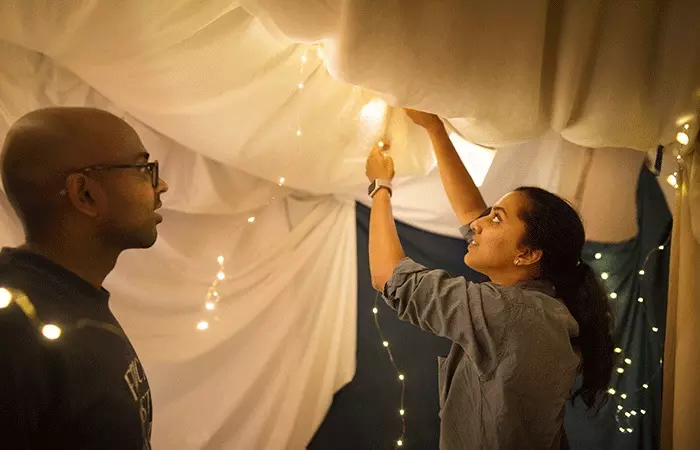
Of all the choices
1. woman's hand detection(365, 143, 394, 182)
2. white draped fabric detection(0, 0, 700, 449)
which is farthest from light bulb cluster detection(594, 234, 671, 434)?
woman's hand detection(365, 143, 394, 182)

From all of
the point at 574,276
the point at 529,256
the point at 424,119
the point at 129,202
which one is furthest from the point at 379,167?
the point at 129,202

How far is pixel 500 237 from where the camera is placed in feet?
4.04

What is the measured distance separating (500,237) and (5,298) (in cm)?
97

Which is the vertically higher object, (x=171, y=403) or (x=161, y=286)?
(x=161, y=286)

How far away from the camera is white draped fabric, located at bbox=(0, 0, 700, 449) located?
1.00 m

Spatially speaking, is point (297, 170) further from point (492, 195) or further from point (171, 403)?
point (171, 403)

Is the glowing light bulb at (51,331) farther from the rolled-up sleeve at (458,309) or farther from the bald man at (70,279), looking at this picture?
the rolled-up sleeve at (458,309)

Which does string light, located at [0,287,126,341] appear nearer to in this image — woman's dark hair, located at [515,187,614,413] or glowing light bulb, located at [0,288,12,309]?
glowing light bulb, located at [0,288,12,309]

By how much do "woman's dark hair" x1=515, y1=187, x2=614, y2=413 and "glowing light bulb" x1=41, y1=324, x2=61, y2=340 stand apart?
95 centimetres

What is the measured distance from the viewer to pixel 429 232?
2.08 m

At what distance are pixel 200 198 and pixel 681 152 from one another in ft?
4.21

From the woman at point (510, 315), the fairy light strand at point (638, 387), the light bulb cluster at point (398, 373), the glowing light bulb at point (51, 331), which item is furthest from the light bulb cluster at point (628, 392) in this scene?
the glowing light bulb at point (51, 331)

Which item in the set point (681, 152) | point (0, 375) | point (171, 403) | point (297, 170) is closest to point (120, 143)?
point (0, 375)

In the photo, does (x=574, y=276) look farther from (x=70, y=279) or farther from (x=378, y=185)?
(x=70, y=279)
